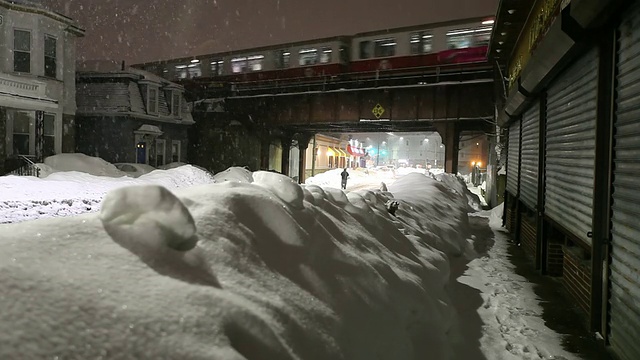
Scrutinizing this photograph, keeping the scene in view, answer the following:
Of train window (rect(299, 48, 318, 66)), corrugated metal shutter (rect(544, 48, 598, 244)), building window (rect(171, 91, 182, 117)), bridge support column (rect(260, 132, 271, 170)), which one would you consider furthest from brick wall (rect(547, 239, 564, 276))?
building window (rect(171, 91, 182, 117))

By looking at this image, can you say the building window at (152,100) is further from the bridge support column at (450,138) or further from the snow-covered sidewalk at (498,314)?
the snow-covered sidewalk at (498,314)

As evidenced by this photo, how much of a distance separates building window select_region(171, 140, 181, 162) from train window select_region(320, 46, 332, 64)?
44.2 ft

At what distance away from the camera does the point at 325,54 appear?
78.3 feet

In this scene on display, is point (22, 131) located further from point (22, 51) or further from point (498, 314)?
point (498, 314)

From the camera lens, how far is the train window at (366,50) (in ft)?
75.3

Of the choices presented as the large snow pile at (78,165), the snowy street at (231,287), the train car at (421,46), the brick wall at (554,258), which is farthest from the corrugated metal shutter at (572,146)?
the large snow pile at (78,165)

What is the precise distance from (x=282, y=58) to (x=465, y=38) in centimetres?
1068

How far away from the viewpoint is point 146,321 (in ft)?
5.72

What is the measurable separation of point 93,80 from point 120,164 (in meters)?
6.60

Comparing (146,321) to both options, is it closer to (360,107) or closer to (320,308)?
(320,308)

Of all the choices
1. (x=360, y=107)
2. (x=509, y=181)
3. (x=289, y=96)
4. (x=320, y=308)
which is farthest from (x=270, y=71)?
(x=320, y=308)

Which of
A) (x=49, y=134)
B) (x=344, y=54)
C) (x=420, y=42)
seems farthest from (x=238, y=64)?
(x=420, y=42)

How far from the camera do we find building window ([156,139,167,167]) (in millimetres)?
29797

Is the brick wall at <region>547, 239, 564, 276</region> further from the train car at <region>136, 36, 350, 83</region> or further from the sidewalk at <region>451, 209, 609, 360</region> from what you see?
the train car at <region>136, 36, 350, 83</region>
